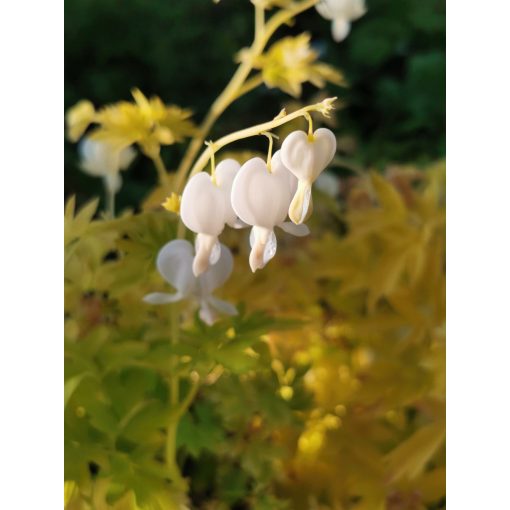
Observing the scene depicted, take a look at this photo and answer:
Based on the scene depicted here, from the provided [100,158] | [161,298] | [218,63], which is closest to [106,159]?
[100,158]

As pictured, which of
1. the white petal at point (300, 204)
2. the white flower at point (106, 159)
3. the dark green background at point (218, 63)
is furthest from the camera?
the dark green background at point (218, 63)

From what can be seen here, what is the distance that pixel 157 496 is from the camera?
654mm

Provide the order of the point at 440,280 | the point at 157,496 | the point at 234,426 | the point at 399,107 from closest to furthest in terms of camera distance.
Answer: the point at 157,496, the point at 234,426, the point at 440,280, the point at 399,107

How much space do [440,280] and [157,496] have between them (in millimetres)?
442

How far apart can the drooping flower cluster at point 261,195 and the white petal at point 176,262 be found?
70 millimetres

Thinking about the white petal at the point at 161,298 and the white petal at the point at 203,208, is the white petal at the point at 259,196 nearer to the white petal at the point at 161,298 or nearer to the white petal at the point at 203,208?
the white petal at the point at 203,208

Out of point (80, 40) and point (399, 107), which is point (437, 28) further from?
point (80, 40)

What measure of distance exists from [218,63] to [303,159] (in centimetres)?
99

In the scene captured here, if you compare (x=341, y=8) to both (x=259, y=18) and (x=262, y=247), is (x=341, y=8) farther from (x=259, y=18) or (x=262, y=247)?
(x=262, y=247)

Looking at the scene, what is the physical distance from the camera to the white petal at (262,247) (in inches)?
19.8

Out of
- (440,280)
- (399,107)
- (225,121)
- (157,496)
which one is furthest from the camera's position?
(399,107)

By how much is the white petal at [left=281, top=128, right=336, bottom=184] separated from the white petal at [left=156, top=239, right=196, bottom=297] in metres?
0.21

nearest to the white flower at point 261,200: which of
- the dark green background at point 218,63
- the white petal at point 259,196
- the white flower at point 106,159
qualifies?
the white petal at point 259,196

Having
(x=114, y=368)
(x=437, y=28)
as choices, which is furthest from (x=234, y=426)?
(x=437, y=28)
